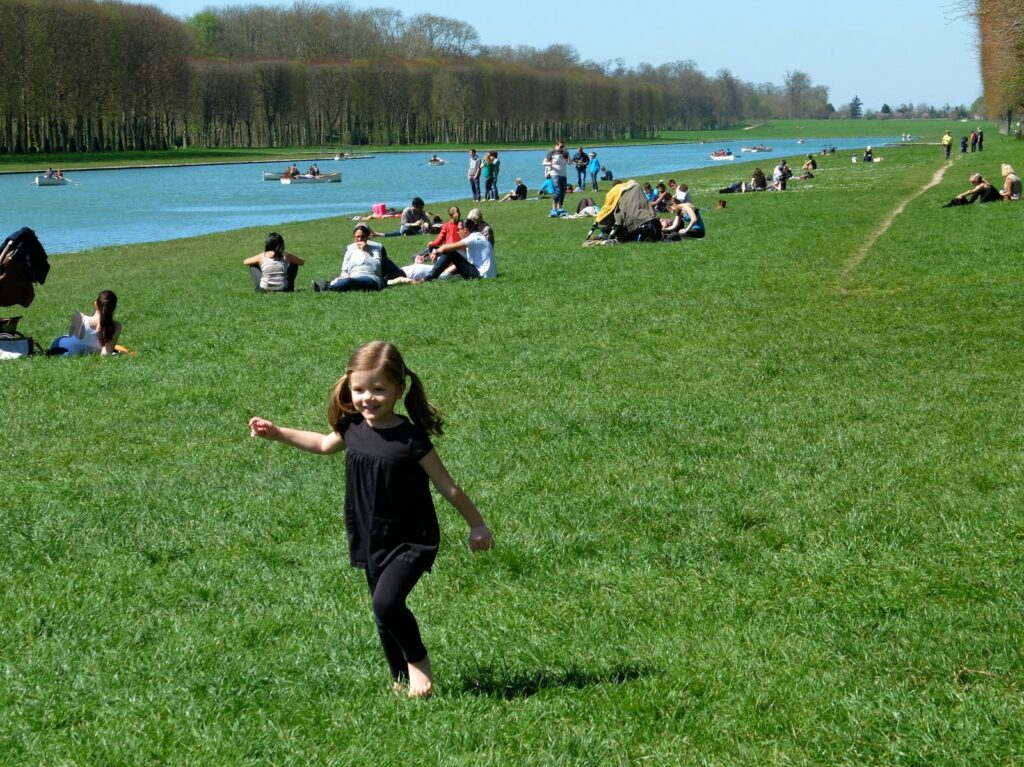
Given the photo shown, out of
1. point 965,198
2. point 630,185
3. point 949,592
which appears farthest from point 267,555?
point 965,198

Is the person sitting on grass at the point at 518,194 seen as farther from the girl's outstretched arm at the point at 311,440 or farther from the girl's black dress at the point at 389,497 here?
the girl's black dress at the point at 389,497

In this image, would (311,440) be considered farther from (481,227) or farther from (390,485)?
(481,227)

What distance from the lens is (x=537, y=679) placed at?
554 cm

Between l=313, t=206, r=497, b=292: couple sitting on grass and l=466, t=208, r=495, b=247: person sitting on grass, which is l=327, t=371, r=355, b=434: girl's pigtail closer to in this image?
l=313, t=206, r=497, b=292: couple sitting on grass

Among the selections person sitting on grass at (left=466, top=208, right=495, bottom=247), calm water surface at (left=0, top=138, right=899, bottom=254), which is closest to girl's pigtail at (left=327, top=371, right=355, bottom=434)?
person sitting on grass at (left=466, top=208, right=495, bottom=247)

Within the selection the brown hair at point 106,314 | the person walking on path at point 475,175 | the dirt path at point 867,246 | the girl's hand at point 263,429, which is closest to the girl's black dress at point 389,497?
the girl's hand at point 263,429

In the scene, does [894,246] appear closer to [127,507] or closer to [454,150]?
[127,507]

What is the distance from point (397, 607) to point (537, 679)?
30.7 inches

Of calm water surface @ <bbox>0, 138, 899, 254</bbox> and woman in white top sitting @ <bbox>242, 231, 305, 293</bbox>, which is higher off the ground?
calm water surface @ <bbox>0, 138, 899, 254</bbox>

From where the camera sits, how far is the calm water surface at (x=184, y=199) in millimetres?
41500

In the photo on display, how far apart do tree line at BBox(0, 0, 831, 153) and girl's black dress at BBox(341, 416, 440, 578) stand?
10180 cm

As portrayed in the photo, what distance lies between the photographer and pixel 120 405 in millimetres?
11633

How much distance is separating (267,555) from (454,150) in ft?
487

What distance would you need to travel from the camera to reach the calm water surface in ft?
136
